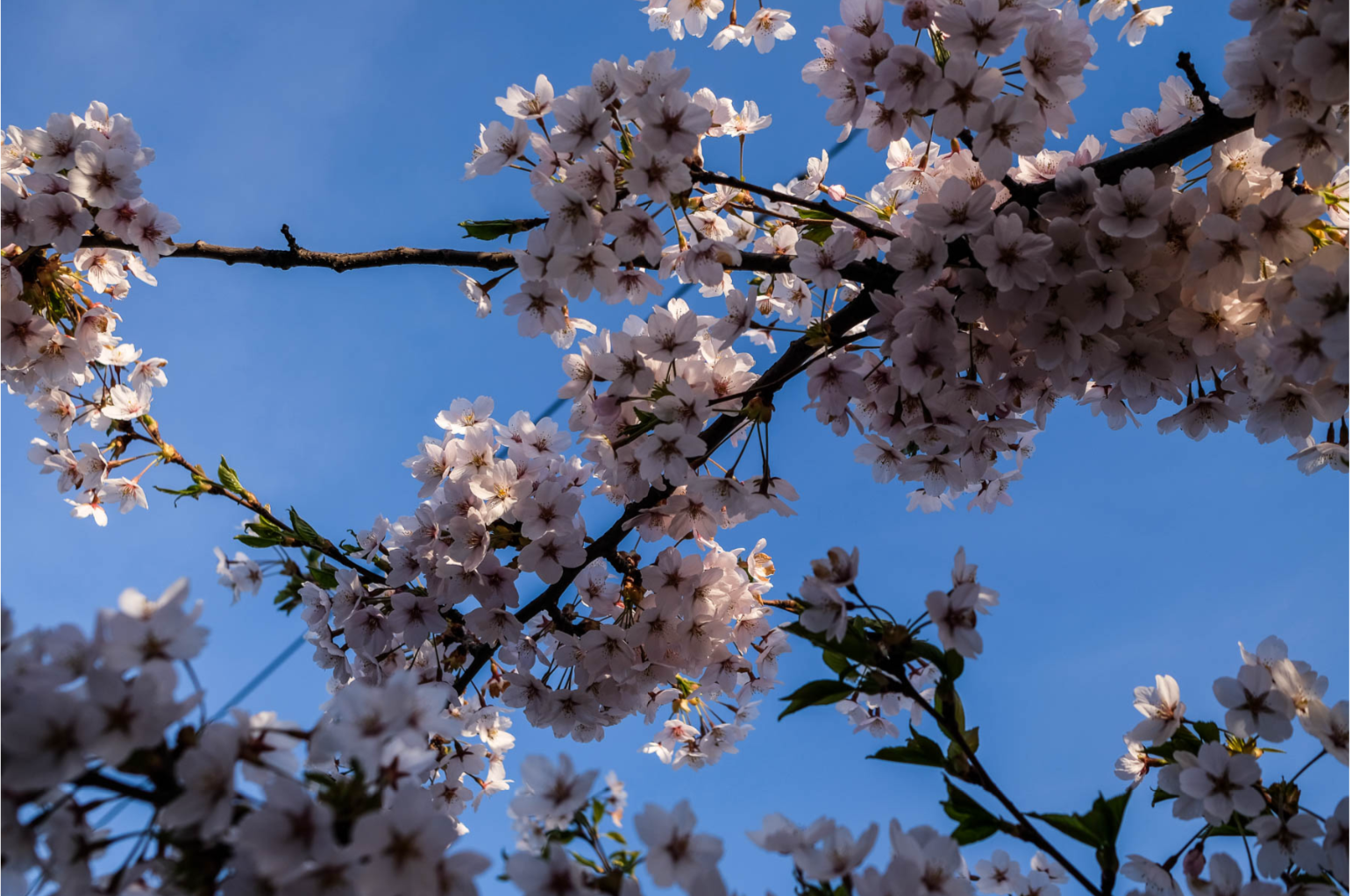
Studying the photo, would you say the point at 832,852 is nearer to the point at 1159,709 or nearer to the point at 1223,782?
the point at 1223,782

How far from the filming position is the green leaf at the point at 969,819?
120 cm

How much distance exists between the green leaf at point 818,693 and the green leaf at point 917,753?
0.10m

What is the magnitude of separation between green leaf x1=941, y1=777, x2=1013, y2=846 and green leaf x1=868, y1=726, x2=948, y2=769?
0.15ft

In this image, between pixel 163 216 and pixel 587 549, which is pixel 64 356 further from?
pixel 587 549

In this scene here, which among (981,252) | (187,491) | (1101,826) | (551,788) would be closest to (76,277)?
(187,491)

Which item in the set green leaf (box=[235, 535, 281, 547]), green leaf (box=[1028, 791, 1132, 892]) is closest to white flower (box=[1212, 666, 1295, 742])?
green leaf (box=[1028, 791, 1132, 892])

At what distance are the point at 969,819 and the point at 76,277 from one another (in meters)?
2.44

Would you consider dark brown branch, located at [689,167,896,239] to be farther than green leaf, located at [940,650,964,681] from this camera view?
Yes

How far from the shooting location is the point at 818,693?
1312mm

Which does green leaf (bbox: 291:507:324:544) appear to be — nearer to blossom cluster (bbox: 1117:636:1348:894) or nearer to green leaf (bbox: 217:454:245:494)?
green leaf (bbox: 217:454:245:494)

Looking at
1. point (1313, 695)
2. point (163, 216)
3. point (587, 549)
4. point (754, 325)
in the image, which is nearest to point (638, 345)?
point (754, 325)

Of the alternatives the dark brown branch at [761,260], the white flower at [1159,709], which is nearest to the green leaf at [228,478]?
the dark brown branch at [761,260]

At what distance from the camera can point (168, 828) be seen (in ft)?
2.64

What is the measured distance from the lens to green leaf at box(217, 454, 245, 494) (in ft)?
7.17
